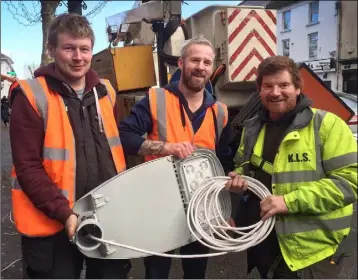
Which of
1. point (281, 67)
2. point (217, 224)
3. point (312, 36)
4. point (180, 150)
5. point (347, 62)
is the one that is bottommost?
point (217, 224)

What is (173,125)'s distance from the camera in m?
2.22

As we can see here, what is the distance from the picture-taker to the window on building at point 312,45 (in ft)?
66.2

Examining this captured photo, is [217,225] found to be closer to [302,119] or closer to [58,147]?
[302,119]

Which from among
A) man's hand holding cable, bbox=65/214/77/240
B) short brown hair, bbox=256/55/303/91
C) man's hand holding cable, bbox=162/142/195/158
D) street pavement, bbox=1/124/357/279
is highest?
short brown hair, bbox=256/55/303/91

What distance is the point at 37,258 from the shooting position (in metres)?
1.75

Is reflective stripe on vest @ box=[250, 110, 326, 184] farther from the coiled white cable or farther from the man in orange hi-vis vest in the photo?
the man in orange hi-vis vest

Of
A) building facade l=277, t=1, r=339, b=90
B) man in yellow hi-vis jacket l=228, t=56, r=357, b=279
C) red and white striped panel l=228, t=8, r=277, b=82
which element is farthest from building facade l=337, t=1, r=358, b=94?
man in yellow hi-vis jacket l=228, t=56, r=357, b=279

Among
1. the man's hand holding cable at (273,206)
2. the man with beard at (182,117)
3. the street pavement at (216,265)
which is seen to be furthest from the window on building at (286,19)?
the man's hand holding cable at (273,206)

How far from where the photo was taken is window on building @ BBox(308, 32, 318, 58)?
2019cm

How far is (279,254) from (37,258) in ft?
4.05

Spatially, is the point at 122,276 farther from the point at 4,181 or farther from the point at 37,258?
the point at 4,181

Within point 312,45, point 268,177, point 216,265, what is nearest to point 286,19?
point 312,45

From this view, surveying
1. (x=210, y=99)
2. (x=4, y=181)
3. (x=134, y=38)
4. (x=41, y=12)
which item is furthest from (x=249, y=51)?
(x=41, y=12)

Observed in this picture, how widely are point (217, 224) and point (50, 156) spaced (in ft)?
3.16
